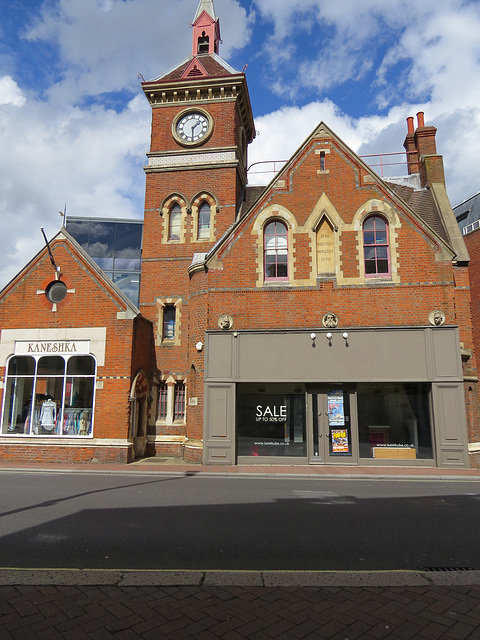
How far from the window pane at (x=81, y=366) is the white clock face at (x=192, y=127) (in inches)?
427

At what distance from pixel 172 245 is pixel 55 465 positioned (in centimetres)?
972

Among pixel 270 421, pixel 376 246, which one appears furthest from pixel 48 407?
pixel 376 246

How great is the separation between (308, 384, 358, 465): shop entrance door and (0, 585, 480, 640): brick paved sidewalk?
1109cm

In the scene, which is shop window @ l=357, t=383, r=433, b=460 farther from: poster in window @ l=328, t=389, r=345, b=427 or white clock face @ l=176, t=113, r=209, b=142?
white clock face @ l=176, t=113, r=209, b=142

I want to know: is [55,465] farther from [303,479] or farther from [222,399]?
[303,479]

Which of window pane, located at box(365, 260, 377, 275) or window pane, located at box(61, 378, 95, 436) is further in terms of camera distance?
window pane, located at box(61, 378, 95, 436)

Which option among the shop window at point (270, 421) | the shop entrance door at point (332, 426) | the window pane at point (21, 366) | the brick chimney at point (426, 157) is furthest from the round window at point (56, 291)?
the brick chimney at point (426, 157)

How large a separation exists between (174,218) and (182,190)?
1253 millimetres

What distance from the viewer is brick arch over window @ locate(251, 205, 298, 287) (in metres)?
17.0

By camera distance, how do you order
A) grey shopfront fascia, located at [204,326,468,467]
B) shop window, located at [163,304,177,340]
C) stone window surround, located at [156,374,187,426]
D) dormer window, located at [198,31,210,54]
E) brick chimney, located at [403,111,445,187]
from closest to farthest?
grey shopfront fascia, located at [204,326,468,467]
stone window surround, located at [156,374,187,426]
shop window, located at [163,304,177,340]
brick chimney, located at [403,111,445,187]
dormer window, located at [198,31,210,54]

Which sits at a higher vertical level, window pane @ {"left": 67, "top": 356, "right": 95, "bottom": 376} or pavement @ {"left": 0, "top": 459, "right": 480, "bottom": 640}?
window pane @ {"left": 67, "top": 356, "right": 95, "bottom": 376}

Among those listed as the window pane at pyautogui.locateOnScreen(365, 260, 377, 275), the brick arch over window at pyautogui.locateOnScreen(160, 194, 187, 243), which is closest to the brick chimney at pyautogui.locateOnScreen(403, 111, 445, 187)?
the window pane at pyautogui.locateOnScreen(365, 260, 377, 275)

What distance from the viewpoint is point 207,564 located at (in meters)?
5.50

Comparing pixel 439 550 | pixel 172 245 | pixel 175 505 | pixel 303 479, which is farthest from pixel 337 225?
pixel 439 550
